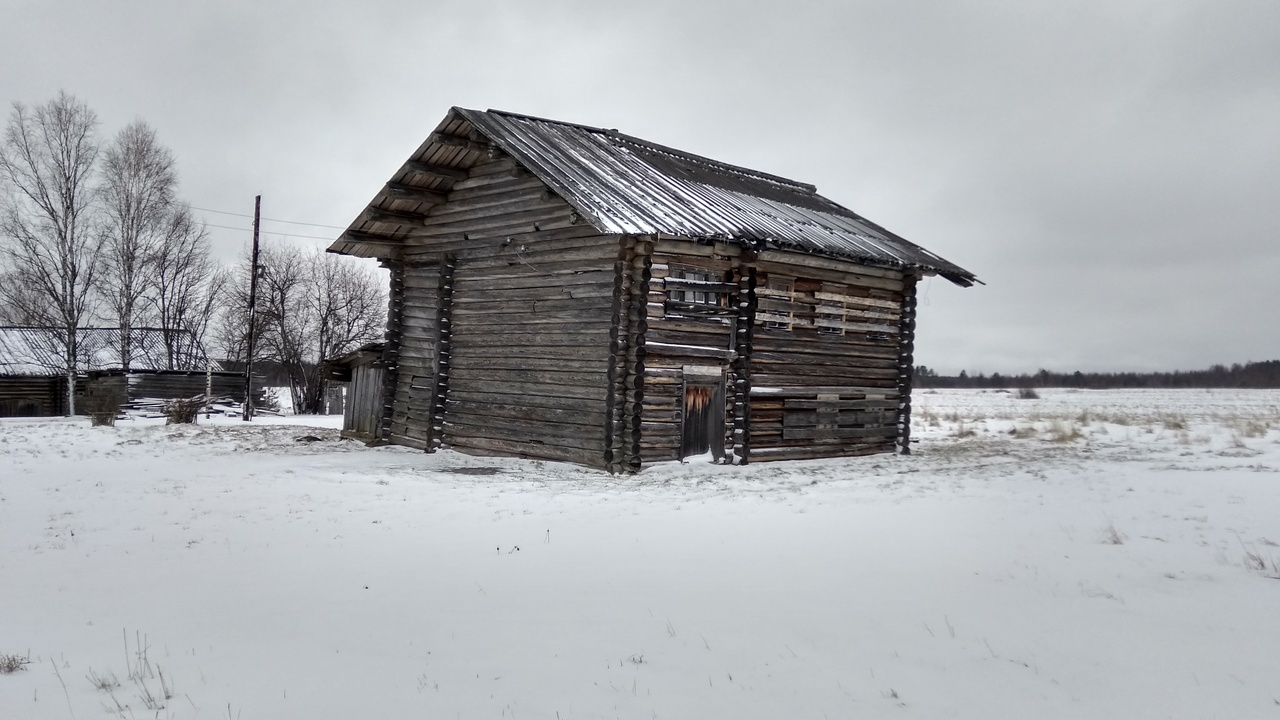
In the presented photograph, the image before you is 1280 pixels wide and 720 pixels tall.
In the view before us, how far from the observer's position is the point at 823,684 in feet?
13.4

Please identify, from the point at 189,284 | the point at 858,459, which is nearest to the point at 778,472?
the point at 858,459

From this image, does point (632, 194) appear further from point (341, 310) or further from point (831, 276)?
point (341, 310)

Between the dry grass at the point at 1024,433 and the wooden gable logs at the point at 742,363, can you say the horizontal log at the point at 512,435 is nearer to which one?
the wooden gable logs at the point at 742,363

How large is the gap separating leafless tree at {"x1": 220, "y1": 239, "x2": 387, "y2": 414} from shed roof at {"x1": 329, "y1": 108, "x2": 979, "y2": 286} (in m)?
23.2

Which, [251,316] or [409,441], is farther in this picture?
[251,316]

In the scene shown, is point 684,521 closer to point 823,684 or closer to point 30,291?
point 823,684

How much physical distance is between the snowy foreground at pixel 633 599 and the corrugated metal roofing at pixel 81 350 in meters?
25.8

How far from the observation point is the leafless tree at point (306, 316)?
3828 centimetres

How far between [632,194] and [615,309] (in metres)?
2.40

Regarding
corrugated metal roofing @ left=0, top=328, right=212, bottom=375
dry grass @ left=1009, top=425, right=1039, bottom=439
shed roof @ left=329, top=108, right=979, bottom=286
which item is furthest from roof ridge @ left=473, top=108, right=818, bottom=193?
corrugated metal roofing @ left=0, top=328, right=212, bottom=375

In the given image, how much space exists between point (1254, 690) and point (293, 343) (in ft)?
132

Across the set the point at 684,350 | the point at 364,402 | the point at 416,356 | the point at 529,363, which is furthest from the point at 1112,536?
the point at 364,402

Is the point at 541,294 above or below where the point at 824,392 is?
above

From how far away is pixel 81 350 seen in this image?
3272cm
